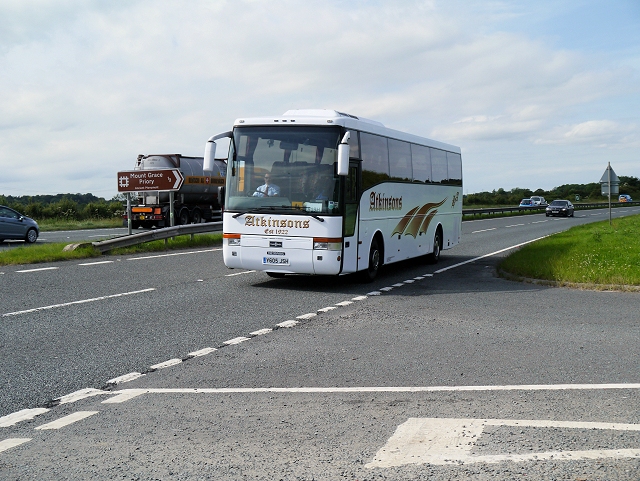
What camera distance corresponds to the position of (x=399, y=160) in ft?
57.6

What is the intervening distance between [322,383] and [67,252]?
14890 mm

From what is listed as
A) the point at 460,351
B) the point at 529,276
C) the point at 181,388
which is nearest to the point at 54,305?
the point at 181,388

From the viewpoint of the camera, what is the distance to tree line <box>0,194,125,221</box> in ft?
166

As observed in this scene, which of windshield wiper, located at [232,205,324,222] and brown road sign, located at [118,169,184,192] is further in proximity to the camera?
brown road sign, located at [118,169,184,192]

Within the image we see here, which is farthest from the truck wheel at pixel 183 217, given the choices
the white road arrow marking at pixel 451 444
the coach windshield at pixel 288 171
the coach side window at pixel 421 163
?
the white road arrow marking at pixel 451 444

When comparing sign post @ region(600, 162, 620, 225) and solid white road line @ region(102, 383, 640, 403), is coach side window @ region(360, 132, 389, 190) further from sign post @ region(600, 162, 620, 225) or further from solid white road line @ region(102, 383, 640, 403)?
sign post @ region(600, 162, 620, 225)

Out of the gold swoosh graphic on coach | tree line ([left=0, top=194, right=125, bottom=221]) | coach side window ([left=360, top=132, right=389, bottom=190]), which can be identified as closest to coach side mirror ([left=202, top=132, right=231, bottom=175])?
coach side window ([left=360, top=132, right=389, bottom=190])

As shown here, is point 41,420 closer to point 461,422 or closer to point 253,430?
point 253,430

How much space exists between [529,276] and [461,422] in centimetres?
1125

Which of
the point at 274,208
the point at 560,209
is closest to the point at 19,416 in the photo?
the point at 274,208

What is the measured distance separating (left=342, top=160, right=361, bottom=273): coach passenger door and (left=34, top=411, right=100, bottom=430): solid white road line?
8.68 meters

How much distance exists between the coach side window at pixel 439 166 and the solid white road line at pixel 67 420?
610 inches

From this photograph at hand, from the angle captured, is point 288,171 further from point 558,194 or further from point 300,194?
point 558,194

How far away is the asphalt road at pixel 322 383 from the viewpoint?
4.66 meters
